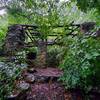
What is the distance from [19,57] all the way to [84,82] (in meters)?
2.39

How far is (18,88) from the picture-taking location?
179 inches

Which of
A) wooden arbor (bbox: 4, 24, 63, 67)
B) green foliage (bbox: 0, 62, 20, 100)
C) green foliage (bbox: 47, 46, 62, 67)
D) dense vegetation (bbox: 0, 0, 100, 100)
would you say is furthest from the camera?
green foliage (bbox: 47, 46, 62, 67)

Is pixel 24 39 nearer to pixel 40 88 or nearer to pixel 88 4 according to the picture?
pixel 40 88

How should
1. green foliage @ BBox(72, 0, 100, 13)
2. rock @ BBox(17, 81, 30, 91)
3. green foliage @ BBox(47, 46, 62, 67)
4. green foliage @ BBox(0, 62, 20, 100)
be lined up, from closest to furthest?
1. green foliage @ BBox(72, 0, 100, 13)
2. green foliage @ BBox(0, 62, 20, 100)
3. rock @ BBox(17, 81, 30, 91)
4. green foliage @ BBox(47, 46, 62, 67)

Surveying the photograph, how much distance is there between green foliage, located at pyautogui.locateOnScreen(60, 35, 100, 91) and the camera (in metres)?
4.20

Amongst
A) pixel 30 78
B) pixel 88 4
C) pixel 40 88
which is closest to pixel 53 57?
pixel 30 78

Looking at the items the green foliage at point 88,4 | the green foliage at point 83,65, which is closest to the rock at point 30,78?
the green foliage at point 83,65

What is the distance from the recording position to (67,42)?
6242 millimetres

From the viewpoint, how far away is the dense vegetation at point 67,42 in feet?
13.7

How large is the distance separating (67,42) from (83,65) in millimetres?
2088

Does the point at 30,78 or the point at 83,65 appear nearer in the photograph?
the point at 83,65

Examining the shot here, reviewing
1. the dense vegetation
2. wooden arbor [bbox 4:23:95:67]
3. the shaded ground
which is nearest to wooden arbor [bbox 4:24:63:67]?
wooden arbor [bbox 4:23:95:67]

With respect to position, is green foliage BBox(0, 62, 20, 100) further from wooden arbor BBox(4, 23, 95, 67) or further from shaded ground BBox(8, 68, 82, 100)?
wooden arbor BBox(4, 23, 95, 67)

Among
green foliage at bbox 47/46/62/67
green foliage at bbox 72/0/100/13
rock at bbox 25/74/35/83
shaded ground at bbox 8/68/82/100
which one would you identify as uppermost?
green foliage at bbox 72/0/100/13
